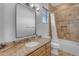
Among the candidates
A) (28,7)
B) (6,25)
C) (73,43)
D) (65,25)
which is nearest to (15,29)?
(6,25)

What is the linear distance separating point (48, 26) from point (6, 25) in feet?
1.88

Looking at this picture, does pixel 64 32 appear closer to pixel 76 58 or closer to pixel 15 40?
pixel 76 58

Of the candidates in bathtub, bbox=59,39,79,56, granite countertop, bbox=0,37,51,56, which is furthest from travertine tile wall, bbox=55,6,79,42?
granite countertop, bbox=0,37,51,56

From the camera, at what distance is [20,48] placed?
6.58 ft

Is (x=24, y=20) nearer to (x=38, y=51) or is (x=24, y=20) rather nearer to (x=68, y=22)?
(x=38, y=51)

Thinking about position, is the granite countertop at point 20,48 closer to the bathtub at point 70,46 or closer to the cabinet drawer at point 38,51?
the cabinet drawer at point 38,51

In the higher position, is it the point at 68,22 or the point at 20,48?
the point at 68,22

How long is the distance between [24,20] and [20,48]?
15.3 inches

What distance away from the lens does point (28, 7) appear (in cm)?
204

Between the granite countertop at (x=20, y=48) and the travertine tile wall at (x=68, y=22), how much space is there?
26cm

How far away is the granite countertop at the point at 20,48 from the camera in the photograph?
197cm

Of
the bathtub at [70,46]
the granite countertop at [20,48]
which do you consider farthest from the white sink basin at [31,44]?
the bathtub at [70,46]

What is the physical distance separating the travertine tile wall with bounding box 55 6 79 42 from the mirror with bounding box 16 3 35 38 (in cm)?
35

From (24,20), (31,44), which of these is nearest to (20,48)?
(31,44)
